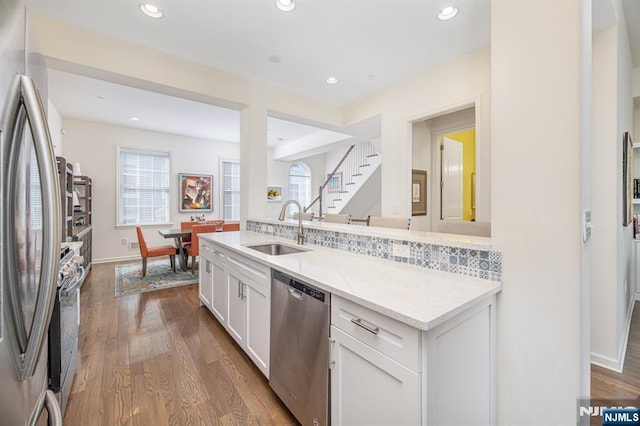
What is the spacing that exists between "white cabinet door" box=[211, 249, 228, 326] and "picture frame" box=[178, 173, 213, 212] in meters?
4.51

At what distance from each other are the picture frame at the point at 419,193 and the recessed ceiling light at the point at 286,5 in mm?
2639

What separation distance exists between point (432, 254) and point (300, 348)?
92 cm

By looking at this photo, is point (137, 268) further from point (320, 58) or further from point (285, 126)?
point (320, 58)

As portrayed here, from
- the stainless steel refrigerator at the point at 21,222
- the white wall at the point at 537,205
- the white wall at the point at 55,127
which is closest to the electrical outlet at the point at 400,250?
the white wall at the point at 537,205

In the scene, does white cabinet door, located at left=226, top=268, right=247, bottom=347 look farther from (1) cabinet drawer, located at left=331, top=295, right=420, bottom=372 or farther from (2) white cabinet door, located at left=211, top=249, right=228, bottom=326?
(1) cabinet drawer, located at left=331, top=295, right=420, bottom=372

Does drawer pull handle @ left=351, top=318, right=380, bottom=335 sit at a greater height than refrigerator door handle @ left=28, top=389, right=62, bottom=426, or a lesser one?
greater

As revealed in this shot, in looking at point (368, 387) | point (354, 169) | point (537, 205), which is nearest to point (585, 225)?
point (537, 205)

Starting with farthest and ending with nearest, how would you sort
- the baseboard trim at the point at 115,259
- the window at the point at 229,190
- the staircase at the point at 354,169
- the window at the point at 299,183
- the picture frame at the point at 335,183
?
the window at the point at 299,183 < the picture frame at the point at 335,183 < the window at the point at 229,190 < the staircase at the point at 354,169 < the baseboard trim at the point at 115,259

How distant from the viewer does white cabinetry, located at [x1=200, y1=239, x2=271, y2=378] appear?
194cm

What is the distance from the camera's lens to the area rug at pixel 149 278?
4.17m

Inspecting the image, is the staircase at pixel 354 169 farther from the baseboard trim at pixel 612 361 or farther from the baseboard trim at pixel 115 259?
the baseboard trim at pixel 612 361

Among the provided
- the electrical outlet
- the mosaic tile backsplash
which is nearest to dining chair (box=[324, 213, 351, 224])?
the mosaic tile backsplash

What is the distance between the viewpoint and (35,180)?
0.83 metres

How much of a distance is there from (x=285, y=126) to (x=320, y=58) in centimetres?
298
